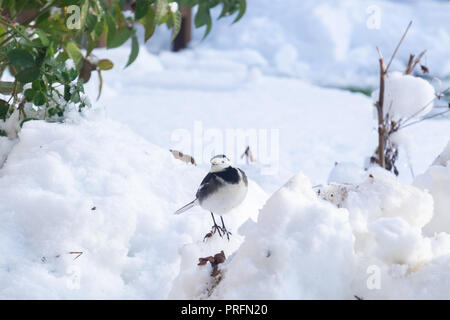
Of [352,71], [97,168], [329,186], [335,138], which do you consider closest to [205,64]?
[352,71]

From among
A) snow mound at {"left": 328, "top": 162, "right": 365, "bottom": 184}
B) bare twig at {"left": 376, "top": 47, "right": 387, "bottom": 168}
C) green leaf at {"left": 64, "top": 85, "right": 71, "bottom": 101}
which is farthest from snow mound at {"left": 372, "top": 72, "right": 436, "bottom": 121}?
green leaf at {"left": 64, "top": 85, "right": 71, "bottom": 101}

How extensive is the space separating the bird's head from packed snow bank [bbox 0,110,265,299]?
15 cm

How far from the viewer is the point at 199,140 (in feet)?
5.97

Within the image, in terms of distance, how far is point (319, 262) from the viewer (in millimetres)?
487

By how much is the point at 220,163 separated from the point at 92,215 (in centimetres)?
26

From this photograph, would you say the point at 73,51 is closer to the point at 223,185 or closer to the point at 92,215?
the point at 92,215

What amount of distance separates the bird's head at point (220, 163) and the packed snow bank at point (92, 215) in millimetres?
155

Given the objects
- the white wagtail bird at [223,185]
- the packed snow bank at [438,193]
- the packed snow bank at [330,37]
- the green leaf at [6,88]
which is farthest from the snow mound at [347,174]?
the packed snow bank at [330,37]

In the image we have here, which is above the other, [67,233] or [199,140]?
[67,233]

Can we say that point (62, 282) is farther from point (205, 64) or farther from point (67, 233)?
point (205, 64)

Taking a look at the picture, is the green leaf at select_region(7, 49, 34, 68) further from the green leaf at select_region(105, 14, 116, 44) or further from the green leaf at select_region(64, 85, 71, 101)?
the green leaf at select_region(105, 14, 116, 44)

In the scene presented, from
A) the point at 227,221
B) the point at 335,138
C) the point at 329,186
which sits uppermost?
the point at 329,186

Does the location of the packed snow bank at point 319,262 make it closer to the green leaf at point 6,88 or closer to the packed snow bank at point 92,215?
the packed snow bank at point 92,215

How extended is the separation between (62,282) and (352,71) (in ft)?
11.1
